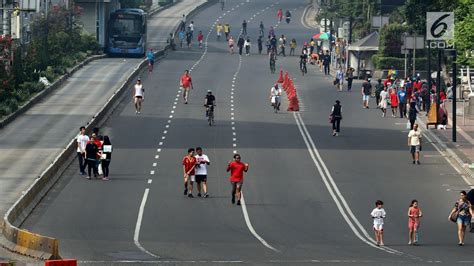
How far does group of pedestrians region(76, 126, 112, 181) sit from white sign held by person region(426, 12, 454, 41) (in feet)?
54.1

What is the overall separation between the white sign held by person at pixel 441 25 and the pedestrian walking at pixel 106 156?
1665 cm

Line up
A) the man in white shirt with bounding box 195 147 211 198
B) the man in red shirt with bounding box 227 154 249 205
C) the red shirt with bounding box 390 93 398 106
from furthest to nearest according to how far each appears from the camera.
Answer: the red shirt with bounding box 390 93 398 106 → the man in white shirt with bounding box 195 147 211 198 → the man in red shirt with bounding box 227 154 249 205

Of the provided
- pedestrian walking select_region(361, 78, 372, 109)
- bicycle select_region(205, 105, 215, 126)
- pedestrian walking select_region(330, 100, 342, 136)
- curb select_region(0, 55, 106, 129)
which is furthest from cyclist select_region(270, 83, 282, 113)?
curb select_region(0, 55, 106, 129)

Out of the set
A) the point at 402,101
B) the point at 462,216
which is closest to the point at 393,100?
the point at 402,101

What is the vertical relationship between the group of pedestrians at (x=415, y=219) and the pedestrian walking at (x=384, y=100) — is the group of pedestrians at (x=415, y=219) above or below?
below

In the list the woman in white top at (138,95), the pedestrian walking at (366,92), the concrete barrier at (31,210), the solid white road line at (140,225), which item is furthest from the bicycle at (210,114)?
the solid white road line at (140,225)

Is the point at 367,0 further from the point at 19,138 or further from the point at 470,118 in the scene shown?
the point at 19,138

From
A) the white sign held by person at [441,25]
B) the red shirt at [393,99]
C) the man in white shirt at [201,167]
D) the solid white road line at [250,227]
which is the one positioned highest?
the white sign held by person at [441,25]

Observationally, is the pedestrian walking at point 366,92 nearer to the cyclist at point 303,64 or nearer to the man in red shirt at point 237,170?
the cyclist at point 303,64

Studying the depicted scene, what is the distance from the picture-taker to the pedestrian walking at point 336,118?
6275cm

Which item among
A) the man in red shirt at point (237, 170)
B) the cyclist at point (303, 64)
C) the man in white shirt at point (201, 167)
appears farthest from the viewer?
the cyclist at point (303, 64)

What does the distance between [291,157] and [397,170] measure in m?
4.55

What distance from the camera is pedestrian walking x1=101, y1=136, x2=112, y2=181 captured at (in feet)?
165

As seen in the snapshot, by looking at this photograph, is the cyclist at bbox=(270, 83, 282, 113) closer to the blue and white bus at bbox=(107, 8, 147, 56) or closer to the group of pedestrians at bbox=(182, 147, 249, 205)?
the group of pedestrians at bbox=(182, 147, 249, 205)
